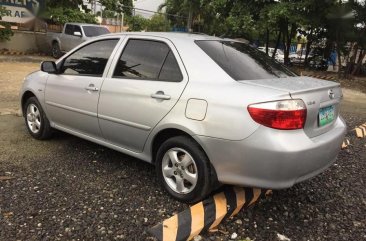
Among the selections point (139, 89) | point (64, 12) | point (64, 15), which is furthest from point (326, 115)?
point (64, 12)

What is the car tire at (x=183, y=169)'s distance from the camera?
3562mm

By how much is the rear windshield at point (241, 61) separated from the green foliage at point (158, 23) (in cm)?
3274

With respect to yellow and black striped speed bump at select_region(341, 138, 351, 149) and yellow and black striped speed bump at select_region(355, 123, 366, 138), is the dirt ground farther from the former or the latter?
yellow and black striped speed bump at select_region(355, 123, 366, 138)

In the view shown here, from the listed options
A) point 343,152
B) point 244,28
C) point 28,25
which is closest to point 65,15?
point 28,25

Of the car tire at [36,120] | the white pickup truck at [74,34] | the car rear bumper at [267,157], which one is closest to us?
the car rear bumper at [267,157]

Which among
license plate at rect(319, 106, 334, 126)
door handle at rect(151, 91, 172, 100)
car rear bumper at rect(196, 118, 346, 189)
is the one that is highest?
door handle at rect(151, 91, 172, 100)

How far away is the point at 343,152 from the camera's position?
19.3ft

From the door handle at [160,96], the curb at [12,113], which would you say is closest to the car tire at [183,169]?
the door handle at [160,96]

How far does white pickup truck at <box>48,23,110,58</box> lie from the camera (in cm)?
1713

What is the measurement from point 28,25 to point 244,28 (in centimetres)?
982

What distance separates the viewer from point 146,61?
412 cm

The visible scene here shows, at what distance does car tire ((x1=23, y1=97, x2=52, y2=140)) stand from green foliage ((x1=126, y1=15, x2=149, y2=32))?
2707 cm

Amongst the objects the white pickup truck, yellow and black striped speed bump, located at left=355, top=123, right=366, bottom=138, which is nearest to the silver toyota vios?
yellow and black striped speed bump, located at left=355, top=123, right=366, bottom=138

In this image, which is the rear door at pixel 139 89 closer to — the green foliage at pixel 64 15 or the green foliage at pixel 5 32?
the green foliage at pixel 5 32
